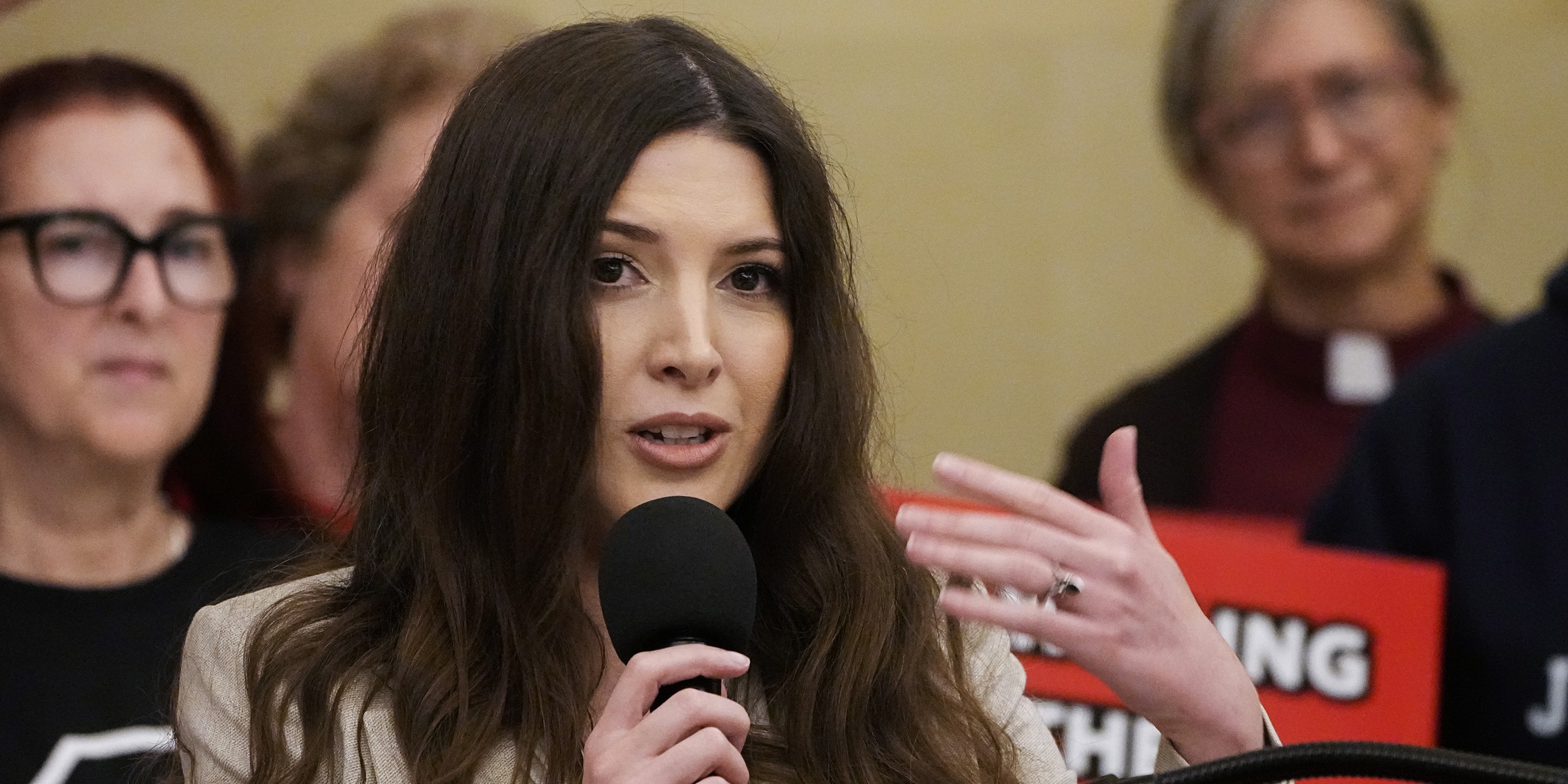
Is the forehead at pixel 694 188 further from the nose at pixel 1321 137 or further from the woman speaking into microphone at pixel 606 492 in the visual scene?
the nose at pixel 1321 137

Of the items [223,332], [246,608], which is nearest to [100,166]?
[223,332]

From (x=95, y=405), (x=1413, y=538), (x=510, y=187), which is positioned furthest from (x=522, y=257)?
(x=1413, y=538)

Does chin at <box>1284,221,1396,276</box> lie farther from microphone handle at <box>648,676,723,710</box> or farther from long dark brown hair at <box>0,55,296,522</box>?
microphone handle at <box>648,676,723,710</box>

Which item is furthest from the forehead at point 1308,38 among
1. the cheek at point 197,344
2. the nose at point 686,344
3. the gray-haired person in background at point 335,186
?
the nose at point 686,344

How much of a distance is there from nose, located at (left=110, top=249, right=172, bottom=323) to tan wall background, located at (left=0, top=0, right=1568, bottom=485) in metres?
0.96

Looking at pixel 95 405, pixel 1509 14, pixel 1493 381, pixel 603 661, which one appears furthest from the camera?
pixel 1509 14

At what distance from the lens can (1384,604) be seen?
264 cm

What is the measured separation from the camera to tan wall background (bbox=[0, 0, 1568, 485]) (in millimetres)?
3557

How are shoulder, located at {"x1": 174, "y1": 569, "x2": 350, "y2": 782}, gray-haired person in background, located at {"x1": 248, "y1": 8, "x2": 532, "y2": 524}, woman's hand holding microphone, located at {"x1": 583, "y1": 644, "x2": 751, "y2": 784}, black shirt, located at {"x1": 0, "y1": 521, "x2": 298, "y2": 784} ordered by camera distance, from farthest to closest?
gray-haired person in background, located at {"x1": 248, "y1": 8, "x2": 532, "y2": 524} < black shirt, located at {"x1": 0, "y1": 521, "x2": 298, "y2": 784} < shoulder, located at {"x1": 174, "y1": 569, "x2": 350, "y2": 782} < woman's hand holding microphone, located at {"x1": 583, "y1": 644, "x2": 751, "y2": 784}

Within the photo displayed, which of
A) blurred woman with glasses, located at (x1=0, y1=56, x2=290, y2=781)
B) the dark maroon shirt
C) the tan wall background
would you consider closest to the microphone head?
blurred woman with glasses, located at (x1=0, y1=56, x2=290, y2=781)

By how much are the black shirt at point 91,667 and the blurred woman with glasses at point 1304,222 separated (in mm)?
1763

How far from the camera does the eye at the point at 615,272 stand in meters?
1.59

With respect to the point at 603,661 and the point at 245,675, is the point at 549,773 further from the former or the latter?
the point at 245,675

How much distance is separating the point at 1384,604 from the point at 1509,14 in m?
1.47
